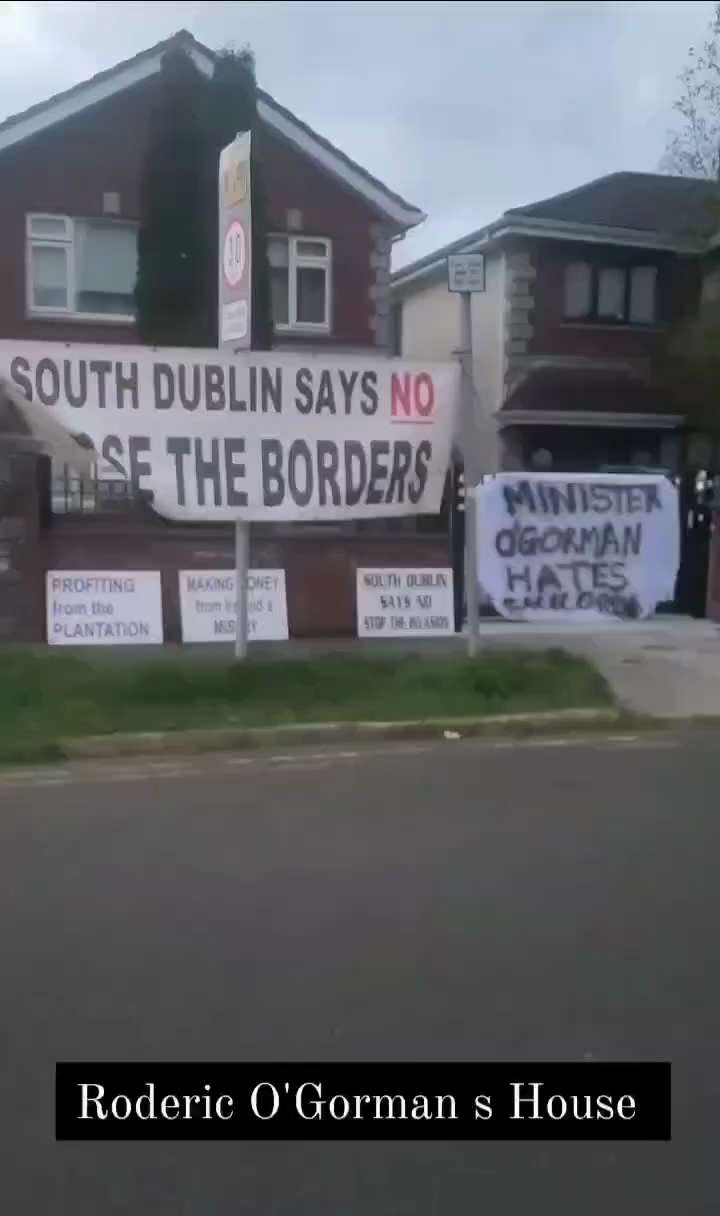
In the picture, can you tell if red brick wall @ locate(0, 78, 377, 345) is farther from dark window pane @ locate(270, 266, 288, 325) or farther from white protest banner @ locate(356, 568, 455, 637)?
white protest banner @ locate(356, 568, 455, 637)

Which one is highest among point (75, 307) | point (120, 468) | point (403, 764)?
point (75, 307)

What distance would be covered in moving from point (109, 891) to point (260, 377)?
715 cm

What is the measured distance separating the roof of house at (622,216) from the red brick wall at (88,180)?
3.51 m

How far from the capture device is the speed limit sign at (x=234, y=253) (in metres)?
11.4

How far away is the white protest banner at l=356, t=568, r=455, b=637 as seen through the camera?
14008mm

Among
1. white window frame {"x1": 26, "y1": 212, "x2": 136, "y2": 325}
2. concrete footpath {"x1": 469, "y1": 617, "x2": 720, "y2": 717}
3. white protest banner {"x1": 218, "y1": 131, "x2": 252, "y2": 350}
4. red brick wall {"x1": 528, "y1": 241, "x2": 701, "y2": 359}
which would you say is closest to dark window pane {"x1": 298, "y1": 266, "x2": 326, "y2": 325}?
white window frame {"x1": 26, "y1": 212, "x2": 136, "y2": 325}

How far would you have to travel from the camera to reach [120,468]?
1241 cm

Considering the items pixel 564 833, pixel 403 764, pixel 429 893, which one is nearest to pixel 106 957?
pixel 429 893

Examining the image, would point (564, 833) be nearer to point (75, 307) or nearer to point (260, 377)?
point (260, 377)

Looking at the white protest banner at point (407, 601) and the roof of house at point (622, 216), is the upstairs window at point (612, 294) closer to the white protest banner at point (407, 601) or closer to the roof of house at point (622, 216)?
the roof of house at point (622, 216)

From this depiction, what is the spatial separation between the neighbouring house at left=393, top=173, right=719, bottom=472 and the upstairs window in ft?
0.06

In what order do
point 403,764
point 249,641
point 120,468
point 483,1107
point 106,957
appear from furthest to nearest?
point 249,641
point 120,468
point 403,764
point 106,957
point 483,1107


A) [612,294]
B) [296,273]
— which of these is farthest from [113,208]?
[612,294]
